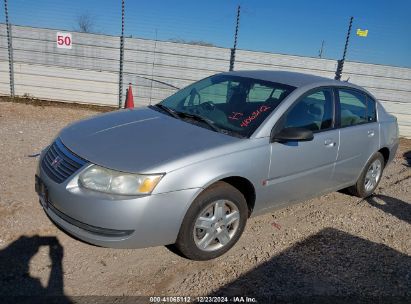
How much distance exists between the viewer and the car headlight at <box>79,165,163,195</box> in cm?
286

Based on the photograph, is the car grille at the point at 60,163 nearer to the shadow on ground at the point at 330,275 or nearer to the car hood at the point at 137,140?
the car hood at the point at 137,140

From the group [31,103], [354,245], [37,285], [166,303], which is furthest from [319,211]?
[31,103]

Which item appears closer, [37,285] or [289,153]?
[37,285]

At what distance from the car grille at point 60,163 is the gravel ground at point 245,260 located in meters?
0.65

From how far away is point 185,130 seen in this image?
354cm

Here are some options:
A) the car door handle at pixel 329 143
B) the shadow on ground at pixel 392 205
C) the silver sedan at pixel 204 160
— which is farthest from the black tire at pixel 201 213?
the shadow on ground at pixel 392 205

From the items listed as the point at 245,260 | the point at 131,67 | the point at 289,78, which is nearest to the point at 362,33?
the point at 131,67

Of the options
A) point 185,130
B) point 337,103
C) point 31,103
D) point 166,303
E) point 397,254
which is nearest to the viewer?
point 166,303

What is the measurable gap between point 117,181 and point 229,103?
1.63m

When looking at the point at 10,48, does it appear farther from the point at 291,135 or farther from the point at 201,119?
the point at 291,135

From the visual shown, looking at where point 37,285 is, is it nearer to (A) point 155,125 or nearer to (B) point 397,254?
(A) point 155,125

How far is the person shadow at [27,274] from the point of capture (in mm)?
2713

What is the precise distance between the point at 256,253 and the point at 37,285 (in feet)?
6.19

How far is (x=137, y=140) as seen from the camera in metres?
3.31
